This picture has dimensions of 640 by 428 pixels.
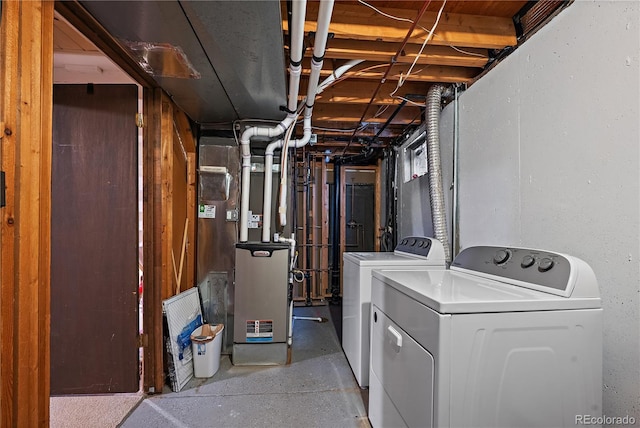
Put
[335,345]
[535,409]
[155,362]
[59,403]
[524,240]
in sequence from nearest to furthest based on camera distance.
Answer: [535,409]
[524,240]
[59,403]
[155,362]
[335,345]

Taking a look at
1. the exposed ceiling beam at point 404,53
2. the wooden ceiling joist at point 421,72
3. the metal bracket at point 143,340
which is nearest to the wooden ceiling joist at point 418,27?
the exposed ceiling beam at point 404,53

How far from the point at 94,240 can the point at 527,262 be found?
2509mm

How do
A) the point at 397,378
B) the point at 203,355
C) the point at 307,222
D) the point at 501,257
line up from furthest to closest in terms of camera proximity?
1. the point at 307,222
2. the point at 203,355
3. the point at 501,257
4. the point at 397,378

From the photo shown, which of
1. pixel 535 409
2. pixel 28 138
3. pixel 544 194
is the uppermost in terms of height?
pixel 28 138

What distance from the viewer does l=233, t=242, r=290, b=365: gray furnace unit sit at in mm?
2430

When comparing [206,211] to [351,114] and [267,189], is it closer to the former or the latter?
[267,189]

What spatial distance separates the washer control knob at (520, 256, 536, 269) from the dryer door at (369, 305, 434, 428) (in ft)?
1.89

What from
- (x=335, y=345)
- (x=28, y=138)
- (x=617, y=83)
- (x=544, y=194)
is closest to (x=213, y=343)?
(x=335, y=345)

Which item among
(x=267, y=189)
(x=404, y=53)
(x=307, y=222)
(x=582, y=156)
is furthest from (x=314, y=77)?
(x=307, y=222)

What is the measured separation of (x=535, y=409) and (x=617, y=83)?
118 centimetres

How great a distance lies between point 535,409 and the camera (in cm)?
95

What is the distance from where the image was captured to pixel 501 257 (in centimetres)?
136

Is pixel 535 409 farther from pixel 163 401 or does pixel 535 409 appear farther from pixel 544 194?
pixel 163 401

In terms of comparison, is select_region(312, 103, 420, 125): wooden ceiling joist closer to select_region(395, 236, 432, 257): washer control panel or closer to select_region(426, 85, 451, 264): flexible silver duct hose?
select_region(426, 85, 451, 264): flexible silver duct hose
